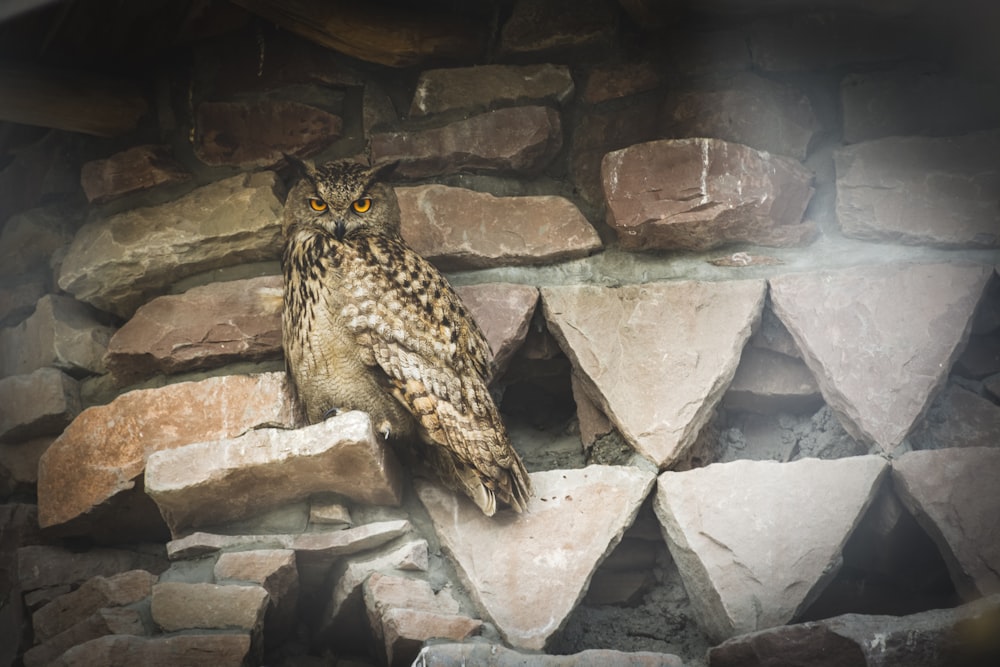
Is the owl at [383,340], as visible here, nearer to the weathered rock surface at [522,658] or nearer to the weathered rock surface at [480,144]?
the weathered rock surface at [480,144]

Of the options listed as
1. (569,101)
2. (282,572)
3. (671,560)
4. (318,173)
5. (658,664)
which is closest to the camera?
(658,664)

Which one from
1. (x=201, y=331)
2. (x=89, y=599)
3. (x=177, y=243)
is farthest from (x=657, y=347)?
(x=89, y=599)

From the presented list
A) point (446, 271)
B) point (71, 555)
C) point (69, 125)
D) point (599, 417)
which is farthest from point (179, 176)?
point (599, 417)

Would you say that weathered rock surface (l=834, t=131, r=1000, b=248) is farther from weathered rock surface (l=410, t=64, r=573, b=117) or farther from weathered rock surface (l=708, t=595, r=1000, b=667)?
weathered rock surface (l=708, t=595, r=1000, b=667)

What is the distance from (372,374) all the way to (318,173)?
1.54 feet

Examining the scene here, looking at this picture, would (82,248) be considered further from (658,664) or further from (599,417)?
(658,664)

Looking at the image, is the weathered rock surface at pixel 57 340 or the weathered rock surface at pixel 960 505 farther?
the weathered rock surface at pixel 57 340

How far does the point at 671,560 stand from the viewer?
1932 mm

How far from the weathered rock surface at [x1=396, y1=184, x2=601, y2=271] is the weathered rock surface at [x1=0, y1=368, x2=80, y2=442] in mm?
822

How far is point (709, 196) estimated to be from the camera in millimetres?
2086

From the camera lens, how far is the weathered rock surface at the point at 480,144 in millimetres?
2195

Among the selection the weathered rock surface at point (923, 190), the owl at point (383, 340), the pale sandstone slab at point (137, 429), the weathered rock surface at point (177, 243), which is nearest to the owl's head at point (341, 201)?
the owl at point (383, 340)

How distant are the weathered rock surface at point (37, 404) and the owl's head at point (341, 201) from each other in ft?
1.98

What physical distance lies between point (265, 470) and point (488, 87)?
0.99 meters
